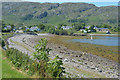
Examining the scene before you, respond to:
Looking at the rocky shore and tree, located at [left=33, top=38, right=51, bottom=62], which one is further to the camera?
the rocky shore

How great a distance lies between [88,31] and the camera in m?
156

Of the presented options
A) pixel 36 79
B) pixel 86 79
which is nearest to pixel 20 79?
pixel 36 79

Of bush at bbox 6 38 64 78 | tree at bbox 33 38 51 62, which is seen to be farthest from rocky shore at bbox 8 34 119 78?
tree at bbox 33 38 51 62

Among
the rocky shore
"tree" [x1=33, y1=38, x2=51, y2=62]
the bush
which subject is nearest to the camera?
the bush

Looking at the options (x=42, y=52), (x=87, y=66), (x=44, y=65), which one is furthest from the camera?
(x=87, y=66)

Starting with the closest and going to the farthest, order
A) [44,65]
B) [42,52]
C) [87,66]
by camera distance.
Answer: [44,65] → [42,52] → [87,66]

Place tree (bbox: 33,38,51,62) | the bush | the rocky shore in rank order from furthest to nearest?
the rocky shore → tree (bbox: 33,38,51,62) → the bush

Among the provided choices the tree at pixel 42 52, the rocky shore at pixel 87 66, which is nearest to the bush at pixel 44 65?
the tree at pixel 42 52

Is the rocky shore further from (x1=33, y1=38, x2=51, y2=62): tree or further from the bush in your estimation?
(x1=33, y1=38, x2=51, y2=62): tree

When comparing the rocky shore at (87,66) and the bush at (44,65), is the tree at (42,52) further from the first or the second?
the rocky shore at (87,66)

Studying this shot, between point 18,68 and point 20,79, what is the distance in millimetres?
3469

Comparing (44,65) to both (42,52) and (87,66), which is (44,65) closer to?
(42,52)

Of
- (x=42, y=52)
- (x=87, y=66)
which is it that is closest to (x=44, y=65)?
(x=42, y=52)

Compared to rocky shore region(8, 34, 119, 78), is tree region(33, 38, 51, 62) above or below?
above
